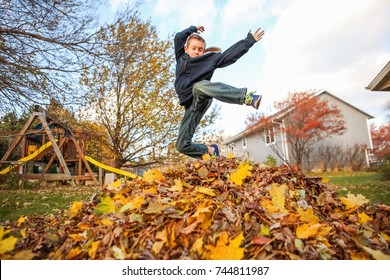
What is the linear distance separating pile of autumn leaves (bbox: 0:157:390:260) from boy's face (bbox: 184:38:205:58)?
154 cm

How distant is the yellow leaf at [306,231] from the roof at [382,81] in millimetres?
5768

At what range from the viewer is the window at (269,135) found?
1501cm

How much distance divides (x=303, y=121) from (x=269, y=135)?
2118mm

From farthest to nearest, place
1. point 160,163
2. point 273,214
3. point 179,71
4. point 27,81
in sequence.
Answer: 1. point 160,163
2. point 27,81
3. point 179,71
4. point 273,214

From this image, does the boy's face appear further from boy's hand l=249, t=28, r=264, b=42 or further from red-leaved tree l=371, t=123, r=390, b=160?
red-leaved tree l=371, t=123, r=390, b=160

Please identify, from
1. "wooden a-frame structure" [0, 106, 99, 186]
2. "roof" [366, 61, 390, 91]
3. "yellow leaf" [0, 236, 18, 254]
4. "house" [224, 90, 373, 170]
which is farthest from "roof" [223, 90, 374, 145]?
"yellow leaf" [0, 236, 18, 254]

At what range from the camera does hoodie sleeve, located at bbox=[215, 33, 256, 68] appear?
227 cm

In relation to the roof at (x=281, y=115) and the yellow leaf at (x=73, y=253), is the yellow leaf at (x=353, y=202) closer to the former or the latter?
the yellow leaf at (x=73, y=253)

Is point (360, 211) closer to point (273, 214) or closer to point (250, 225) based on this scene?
point (273, 214)

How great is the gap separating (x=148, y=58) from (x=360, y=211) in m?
7.36

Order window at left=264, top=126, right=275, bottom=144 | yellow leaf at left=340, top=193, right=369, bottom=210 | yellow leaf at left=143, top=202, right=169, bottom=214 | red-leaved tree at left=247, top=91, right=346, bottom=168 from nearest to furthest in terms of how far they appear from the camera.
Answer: yellow leaf at left=143, top=202, right=169, bottom=214
yellow leaf at left=340, top=193, right=369, bottom=210
red-leaved tree at left=247, top=91, right=346, bottom=168
window at left=264, top=126, right=275, bottom=144

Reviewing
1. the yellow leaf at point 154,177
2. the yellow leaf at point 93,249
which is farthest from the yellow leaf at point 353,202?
the yellow leaf at point 93,249

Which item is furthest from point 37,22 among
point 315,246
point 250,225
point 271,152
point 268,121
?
point 271,152
